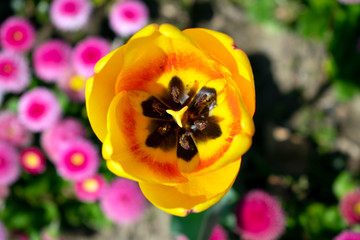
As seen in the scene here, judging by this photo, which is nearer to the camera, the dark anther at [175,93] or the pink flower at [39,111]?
the dark anther at [175,93]

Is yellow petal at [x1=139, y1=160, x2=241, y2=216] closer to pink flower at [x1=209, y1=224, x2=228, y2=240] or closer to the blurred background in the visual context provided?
the blurred background

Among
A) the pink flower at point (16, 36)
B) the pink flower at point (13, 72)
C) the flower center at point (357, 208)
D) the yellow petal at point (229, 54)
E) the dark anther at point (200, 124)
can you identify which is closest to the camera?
the yellow petal at point (229, 54)

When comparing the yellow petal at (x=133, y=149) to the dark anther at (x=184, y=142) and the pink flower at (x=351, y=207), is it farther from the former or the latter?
the pink flower at (x=351, y=207)

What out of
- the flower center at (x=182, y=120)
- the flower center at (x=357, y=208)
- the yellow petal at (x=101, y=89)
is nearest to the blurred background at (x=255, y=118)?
the flower center at (x=357, y=208)

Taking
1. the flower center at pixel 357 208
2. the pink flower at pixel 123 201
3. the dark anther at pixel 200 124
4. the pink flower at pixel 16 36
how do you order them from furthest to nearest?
the pink flower at pixel 16 36
the pink flower at pixel 123 201
the flower center at pixel 357 208
the dark anther at pixel 200 124

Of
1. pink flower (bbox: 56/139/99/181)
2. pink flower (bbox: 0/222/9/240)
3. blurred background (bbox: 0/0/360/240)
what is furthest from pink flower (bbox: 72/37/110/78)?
pink flower (bbox: 0/222/9/240)

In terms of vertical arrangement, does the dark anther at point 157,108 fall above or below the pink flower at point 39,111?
above

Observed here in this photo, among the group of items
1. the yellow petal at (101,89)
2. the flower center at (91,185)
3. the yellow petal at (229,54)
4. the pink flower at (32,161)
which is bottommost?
the flower center at (91,185)
